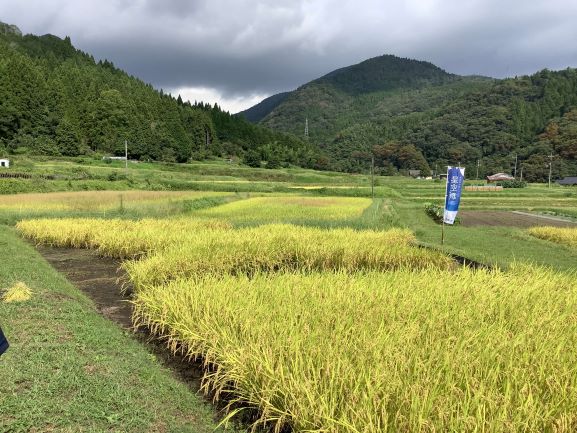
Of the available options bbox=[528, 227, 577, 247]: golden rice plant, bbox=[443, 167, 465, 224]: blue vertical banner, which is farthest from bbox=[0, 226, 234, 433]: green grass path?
bbox=[528, 227, 577, 247]: golden rice plant

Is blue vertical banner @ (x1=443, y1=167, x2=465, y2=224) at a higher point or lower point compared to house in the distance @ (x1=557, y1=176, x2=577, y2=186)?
lower

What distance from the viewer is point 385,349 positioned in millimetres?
3064

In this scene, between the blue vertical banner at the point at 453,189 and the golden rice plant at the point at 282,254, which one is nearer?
the golden rice plant at the point at 282,254

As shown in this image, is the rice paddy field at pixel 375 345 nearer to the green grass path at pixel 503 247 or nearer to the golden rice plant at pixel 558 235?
the green grass path at pixel 503 247

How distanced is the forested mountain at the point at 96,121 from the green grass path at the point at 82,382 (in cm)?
5546

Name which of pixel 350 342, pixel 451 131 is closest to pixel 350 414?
pixel 350 342

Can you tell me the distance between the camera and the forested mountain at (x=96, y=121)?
5519cm

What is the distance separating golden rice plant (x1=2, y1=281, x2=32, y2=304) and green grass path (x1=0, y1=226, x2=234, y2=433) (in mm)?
184

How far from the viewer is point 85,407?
112 inches

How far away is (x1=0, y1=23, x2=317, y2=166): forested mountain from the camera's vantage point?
5519 cm

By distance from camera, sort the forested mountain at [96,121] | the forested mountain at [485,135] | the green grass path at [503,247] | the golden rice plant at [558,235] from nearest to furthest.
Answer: the green grass path at [503,247] → the golden rice plant at [558,235] → the forested mountain at [96,121] → the forested mountain at [485,135]

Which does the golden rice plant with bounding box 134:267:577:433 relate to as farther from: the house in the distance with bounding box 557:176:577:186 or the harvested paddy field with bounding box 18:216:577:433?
the house in the distance with bounding box 557:176:577:186

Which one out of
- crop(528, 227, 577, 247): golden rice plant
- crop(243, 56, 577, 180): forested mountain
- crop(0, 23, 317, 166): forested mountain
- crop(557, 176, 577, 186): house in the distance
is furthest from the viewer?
crop(243, 56, 577, 180): forested mountain

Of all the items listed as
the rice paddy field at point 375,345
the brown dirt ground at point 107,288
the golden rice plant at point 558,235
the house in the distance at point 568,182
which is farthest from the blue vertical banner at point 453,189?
the house in the distance at point 568,182
